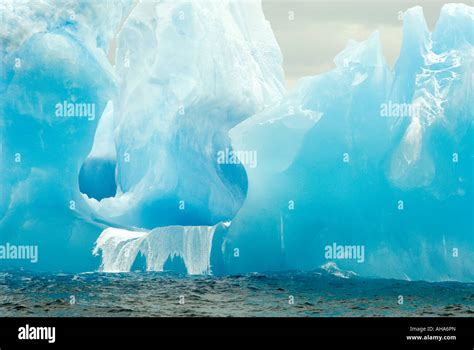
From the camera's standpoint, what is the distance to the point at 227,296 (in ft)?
46.7

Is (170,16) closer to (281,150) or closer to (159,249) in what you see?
(281,150)

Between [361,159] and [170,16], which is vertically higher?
[170,16]

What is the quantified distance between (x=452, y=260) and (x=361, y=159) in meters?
2.43

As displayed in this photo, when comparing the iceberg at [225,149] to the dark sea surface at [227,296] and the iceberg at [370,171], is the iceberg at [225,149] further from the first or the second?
the dark sea surface at [227,296]

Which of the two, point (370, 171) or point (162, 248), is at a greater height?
point (370, 171)

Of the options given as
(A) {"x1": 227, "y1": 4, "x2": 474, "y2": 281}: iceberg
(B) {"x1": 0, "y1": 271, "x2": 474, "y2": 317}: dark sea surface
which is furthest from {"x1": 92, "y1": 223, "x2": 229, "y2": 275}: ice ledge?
(A) {"x1": 227, "y1": 4, "x2": 474, "y2": 281}: iceberg

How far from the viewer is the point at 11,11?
54.0ft

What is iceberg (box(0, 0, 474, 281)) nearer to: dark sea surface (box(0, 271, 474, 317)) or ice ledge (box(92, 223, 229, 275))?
ice ledge (box(92, 223, 229, 275))

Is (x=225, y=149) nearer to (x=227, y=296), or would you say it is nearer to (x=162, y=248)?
(x=162, y=248)

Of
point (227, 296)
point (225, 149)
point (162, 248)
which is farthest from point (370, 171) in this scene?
point (162, 248)

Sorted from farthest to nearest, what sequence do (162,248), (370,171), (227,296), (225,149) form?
(225,149)
(162,248)
(370,171)
(227,296)
